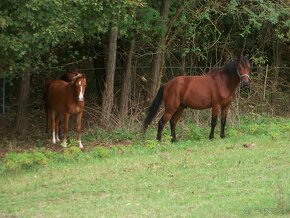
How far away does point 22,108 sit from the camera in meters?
18.9

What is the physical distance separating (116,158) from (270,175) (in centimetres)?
360

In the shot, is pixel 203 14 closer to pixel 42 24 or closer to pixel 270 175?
pixel 42 24

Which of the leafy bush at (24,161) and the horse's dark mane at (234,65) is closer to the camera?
the leafy bush at (24,161)

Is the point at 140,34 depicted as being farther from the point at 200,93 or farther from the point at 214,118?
the point at 214,118

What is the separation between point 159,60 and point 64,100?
165 inches

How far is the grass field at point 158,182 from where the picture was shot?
8752mm

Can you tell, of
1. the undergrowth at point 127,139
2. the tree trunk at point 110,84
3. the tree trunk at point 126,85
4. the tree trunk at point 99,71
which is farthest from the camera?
the tree trunk at point 99,71

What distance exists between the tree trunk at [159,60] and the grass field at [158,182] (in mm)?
4683

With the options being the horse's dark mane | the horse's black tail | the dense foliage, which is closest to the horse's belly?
the horse's black tail

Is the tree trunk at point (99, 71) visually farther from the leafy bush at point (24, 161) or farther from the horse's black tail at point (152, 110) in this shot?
the leafy bush at point (24, 161)

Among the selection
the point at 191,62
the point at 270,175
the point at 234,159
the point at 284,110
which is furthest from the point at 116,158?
the point at 284,110

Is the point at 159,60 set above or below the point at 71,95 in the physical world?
above

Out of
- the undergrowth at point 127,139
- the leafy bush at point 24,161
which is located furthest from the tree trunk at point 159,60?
the leafy bush at point 24,161

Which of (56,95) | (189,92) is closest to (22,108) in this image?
(56,95)
